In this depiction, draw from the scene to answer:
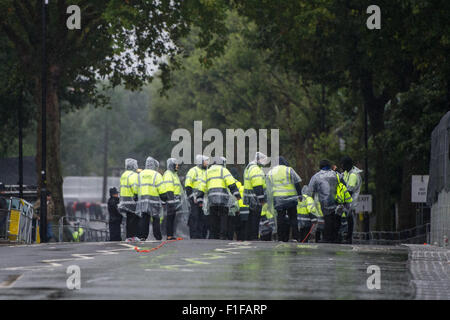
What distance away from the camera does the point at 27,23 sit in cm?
3438

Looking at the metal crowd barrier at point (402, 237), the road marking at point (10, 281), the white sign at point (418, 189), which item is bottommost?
the metal crowd barrier at point (402, 237)

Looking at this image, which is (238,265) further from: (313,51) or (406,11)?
(313,51)

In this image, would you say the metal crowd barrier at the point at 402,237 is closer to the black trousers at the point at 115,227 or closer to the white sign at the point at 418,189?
the white sign at the point at 418,189

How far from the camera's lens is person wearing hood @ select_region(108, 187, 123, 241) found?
25.0 m

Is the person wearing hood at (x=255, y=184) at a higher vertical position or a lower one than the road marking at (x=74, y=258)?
higher

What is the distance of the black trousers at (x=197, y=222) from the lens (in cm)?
2303

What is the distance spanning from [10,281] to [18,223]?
15308 mm

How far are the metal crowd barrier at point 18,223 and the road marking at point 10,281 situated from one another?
12800mm

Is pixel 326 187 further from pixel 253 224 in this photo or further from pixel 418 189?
pixel 418 189

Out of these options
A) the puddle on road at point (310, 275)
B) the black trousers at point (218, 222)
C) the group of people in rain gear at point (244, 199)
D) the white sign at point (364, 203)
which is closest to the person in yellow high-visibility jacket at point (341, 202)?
the group of people in rain gear at point (244, 199)

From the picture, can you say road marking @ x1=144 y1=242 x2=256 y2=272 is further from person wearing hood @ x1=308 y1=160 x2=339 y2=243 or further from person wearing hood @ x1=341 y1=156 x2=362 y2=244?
person wearing hood @ x1=341 y1=156 x2=362 y2=244

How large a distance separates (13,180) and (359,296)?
122 ft

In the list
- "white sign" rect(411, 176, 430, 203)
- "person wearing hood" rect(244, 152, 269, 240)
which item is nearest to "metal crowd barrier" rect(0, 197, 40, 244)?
"person wearing hood" rect(244, 152, 269, 240)
